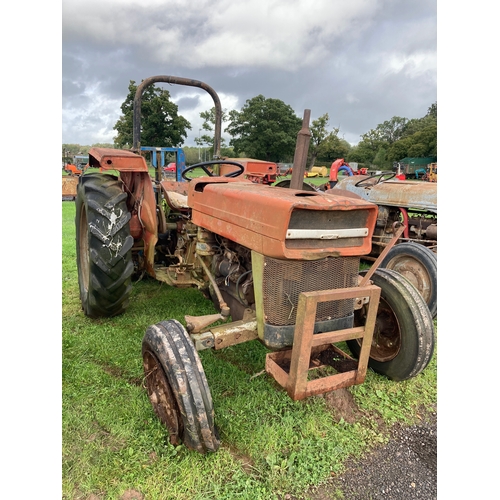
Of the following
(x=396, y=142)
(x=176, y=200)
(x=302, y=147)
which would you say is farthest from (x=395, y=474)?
(x=396, y=142)

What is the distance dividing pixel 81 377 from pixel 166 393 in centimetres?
97

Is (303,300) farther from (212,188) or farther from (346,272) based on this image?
(212,188)

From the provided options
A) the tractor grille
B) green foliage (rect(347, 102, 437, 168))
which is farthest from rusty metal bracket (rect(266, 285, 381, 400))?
green foliage (rect(347, 102, 437, 168))

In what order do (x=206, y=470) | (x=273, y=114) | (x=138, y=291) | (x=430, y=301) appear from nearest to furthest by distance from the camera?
(x=206, y=470)
(x=430, y=301)
(x=138, y=291)
(x=273, y=114)

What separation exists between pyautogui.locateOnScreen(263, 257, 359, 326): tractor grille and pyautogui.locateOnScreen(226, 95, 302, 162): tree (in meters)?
35.5

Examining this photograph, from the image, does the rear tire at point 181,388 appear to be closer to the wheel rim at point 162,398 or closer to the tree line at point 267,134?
the wheel rim at point 162,398

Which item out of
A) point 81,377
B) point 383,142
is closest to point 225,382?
point 81,377

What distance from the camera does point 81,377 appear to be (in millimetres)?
2688

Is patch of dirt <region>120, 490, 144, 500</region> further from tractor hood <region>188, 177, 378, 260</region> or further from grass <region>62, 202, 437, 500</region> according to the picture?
tractor hood <region>188, 177, 378, 260</region>

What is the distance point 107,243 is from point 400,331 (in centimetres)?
216

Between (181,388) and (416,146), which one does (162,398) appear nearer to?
(181,388)

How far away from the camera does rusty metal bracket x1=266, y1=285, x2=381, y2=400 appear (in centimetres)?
184

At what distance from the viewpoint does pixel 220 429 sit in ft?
7.30

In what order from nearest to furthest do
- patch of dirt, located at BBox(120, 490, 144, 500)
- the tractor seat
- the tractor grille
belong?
1. patch of dirt, located at BBox(120, 490, 144, 500)
2. the tractor grille
3. the tractor seat
